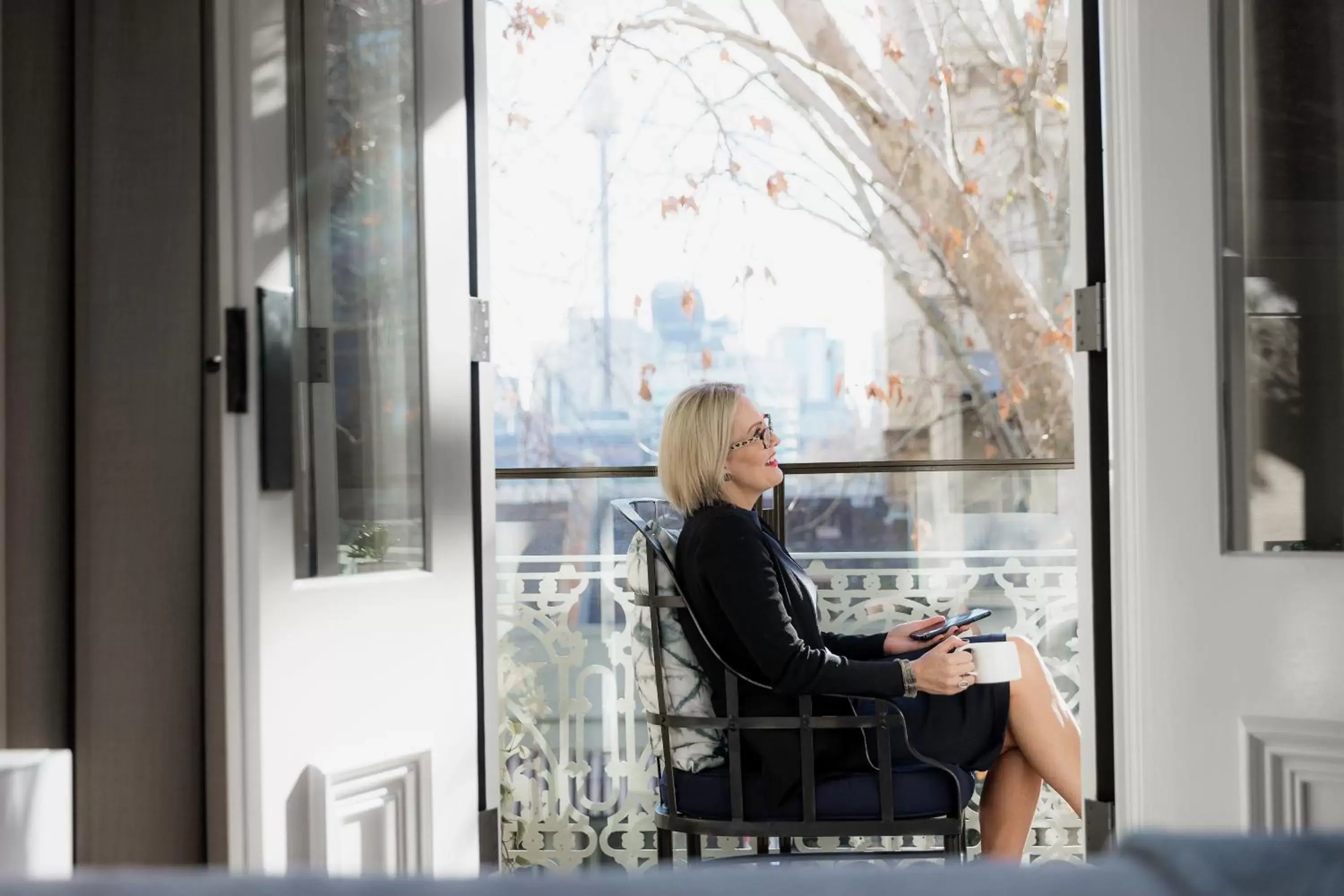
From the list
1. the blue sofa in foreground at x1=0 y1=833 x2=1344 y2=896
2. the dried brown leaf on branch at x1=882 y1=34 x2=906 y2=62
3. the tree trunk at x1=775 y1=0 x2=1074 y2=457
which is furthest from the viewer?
the dried brown leaf on branch at x1=882 y1=34 x2=906 y2=62

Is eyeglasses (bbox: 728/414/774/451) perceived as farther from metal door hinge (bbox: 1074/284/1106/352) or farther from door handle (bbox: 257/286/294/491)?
door handle (bbox: 257/286/294/491)

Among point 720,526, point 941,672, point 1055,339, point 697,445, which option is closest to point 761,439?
point 697,445

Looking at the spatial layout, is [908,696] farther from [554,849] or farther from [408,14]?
[408,14]

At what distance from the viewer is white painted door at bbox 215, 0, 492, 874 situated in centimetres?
164

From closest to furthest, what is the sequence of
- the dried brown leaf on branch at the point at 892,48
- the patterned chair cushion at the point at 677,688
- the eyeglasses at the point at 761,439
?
the patterned chair cushion at the point at 677,688 < the eyeglasses at the point at 761,439 < the dried brown leaf on branch at the point at 892,48

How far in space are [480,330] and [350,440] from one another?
35 cm

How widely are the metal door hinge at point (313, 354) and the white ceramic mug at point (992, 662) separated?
139 cm

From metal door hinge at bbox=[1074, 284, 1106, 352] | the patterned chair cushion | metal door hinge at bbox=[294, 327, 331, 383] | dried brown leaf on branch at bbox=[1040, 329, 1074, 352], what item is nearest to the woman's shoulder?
the patterned chair cushion

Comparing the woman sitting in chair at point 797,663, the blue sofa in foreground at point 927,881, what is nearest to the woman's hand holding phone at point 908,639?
the woman sitting in chair at point 797,663

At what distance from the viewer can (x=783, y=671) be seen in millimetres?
2293

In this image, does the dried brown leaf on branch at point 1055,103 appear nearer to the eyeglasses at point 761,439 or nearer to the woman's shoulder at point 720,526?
the eyeglasses at point 761,439

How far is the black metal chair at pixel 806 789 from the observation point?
2.25m

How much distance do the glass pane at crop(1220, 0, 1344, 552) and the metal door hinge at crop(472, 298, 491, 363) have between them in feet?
3.88

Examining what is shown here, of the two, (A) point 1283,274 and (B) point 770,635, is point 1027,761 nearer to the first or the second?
(B) point 770,635
